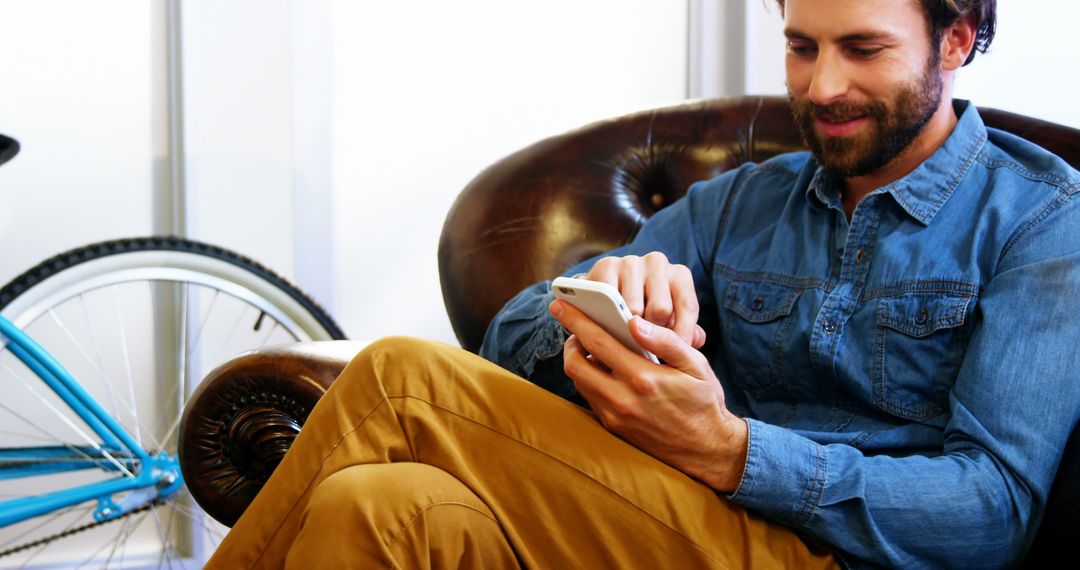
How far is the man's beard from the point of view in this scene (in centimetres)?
125

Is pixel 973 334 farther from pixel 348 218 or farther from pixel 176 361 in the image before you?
pixel 176 361

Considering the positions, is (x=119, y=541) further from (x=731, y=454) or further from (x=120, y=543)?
(x=731, y=454)

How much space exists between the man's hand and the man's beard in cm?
37

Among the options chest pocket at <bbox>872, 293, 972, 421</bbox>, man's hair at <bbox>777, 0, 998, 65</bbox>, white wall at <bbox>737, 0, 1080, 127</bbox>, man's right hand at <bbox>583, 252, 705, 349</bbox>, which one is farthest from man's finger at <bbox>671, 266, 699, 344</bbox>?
white wall at <bbox>737, 0, 1080, 127</bbox>

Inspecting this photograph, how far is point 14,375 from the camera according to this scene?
215 centimetres

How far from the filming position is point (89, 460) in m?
2.06

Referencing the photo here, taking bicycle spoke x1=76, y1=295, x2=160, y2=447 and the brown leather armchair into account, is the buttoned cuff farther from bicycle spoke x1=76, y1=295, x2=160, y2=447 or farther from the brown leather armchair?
bicycle spoke x1=76, y1=295, x2=160, y2=447

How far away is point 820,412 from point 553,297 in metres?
0.33

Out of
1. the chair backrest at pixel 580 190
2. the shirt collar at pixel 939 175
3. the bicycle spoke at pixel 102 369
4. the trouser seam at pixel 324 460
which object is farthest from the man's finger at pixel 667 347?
the bicycle spoke at pixel 102 369

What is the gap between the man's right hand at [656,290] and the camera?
44.7 inches

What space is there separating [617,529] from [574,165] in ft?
2.65

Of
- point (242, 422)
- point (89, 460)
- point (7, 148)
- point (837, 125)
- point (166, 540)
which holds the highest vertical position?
point (837, 125)

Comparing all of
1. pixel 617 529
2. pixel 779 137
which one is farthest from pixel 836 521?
pixel 779 137

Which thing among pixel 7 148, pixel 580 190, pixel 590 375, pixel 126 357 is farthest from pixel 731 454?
pixel 126 357
